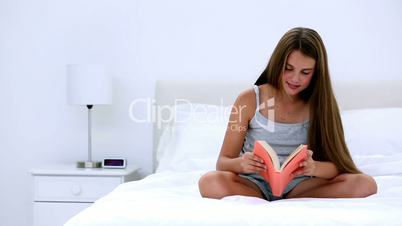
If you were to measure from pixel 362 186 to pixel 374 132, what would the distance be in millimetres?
811

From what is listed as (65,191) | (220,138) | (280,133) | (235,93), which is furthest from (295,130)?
(65,191)

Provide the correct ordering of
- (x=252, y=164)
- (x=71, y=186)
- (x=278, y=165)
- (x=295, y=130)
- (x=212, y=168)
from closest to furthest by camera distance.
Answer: (x=278, y=165), (x=252, y=164), (x=295, y=130), (x=212, y=168), (x=71, y=186)

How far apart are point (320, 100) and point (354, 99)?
3.58ft

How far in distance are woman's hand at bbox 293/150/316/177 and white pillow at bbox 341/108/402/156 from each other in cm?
81

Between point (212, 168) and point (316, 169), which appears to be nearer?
point (316, 169)

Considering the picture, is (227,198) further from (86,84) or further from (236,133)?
(86,84)

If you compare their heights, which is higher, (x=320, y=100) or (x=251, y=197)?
(x=320, y=100)

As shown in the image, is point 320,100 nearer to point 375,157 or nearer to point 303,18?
point 375,157

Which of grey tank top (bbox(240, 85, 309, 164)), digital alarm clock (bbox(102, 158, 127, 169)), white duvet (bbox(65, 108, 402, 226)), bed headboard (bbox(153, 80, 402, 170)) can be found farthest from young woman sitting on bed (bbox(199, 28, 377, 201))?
digital alarm clock (bbox(102, 158, 127, 169))

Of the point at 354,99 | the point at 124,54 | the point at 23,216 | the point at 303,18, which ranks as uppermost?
the point at 303,18

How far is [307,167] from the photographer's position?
5.87 ft

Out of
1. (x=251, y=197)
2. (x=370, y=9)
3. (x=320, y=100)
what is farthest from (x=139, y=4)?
(x=251, y=197)

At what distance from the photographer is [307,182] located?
196cm

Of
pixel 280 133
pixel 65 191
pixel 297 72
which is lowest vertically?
pixel 65 191
